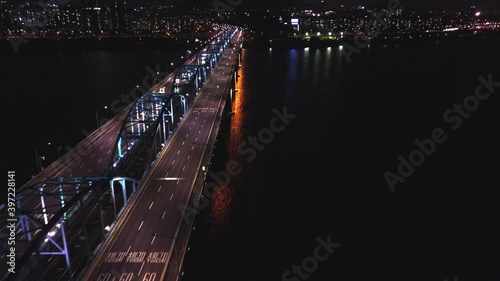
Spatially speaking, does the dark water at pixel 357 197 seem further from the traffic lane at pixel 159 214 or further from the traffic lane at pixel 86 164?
the traffic lane at pixel 86 164

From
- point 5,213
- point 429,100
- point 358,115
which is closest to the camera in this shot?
point 5,213

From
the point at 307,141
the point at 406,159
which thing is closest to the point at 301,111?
the point at 307,141

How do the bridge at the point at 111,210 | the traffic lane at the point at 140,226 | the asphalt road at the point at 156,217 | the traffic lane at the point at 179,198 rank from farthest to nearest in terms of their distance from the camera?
the traffic lane at the point at 179,198 → the traffic lane at the point at 140,226 → the asphalt road at the point at 156,217 → the bridge at the point at 111,210

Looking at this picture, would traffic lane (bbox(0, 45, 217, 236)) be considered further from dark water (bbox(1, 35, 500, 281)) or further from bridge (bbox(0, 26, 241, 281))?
dark water (bbox(1, 35, 500, 281))

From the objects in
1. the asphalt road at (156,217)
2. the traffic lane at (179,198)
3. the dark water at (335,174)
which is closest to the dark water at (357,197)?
the dark water at (335,174)

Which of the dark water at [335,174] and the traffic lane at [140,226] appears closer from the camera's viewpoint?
the traffic lane at [140,226]

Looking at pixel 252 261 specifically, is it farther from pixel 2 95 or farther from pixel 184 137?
pixel 2 95

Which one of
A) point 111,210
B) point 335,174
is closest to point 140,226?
point 111,210
